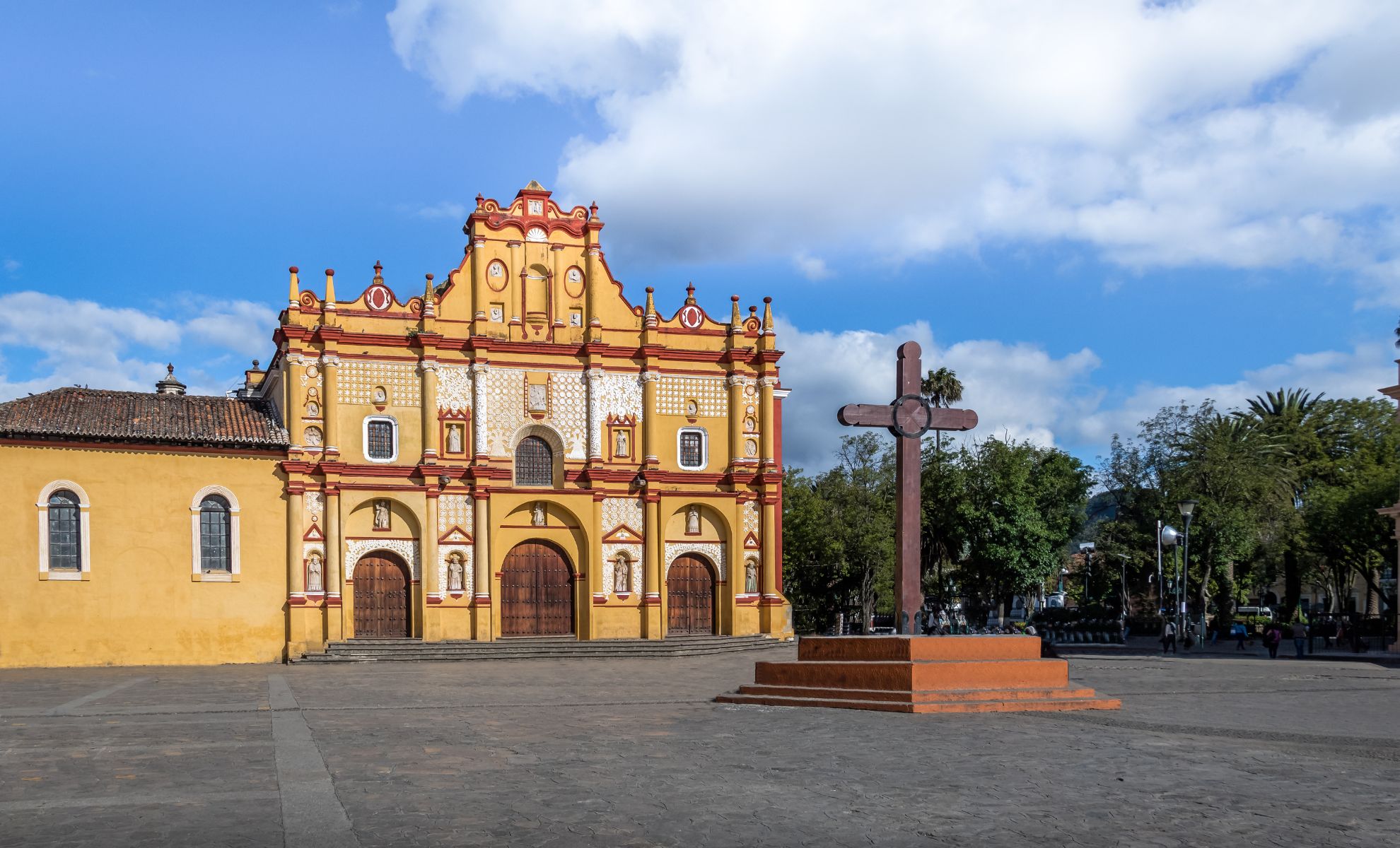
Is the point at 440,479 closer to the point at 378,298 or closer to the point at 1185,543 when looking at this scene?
the point at 378,298

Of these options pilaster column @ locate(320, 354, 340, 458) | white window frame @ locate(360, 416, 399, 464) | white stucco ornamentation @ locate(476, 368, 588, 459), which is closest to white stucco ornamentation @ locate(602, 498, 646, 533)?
white stucco ornamentation @ locate(476, 368, 588, 459)

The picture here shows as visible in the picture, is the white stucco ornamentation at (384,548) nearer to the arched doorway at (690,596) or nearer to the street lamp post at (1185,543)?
the arched doorway at (690,596)

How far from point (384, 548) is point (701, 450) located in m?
9.47

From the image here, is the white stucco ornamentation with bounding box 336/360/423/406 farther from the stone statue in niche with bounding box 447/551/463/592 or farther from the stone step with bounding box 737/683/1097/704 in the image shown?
the stone step with bounding box 737/683/1097/704

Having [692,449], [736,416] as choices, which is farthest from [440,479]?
[736,416]

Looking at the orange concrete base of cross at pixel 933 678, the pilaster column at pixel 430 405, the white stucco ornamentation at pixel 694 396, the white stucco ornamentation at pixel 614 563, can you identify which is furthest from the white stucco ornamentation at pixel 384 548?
the orange concrete base of cross at pixel 933 678

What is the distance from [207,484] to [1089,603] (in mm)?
49362

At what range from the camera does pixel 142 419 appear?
31531mm

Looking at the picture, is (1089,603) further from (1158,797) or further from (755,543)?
(1158,797)

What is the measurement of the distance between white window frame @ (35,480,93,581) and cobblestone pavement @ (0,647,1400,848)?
10.8 metres

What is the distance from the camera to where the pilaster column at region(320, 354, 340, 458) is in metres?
33.1

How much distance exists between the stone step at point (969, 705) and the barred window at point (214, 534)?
1933 centimetres

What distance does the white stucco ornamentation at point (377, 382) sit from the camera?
111 ft

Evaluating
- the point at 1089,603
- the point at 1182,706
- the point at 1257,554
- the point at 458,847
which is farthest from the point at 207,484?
the point at 1089,603
